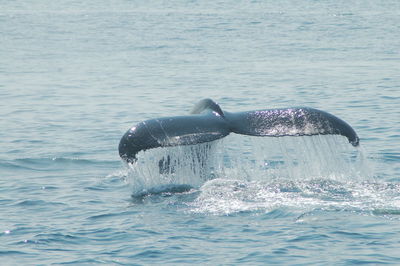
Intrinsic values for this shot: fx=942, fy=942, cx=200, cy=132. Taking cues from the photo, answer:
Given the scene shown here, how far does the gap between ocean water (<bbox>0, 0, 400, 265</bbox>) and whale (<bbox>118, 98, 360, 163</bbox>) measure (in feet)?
2.38

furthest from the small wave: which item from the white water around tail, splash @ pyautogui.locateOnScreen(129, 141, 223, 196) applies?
splash @ pyautogui.locateOnScreen(129, 141, 223, 196)

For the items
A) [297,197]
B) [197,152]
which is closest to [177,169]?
[197,152]

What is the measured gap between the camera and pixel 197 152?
44.0 feet

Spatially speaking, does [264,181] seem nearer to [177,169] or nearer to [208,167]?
[208,167]

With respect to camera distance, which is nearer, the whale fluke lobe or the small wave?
the small wave

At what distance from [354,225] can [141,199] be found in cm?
310

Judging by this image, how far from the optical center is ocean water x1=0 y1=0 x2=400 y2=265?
433 inches

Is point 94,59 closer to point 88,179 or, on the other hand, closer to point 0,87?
point 0,87

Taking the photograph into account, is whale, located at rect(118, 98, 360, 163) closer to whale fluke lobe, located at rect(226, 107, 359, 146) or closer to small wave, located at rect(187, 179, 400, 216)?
whale fluke lobe, located at rect(226, 107, 359, 146)

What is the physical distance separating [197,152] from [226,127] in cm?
92

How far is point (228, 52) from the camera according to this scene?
3256 cm

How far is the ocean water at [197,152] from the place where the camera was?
11000mm

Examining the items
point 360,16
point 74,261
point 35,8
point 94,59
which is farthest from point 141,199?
point 35,8

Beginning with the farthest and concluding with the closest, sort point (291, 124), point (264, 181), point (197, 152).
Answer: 1. point (264, 181)
2. point (197, 152)
3. point (291, 124)
